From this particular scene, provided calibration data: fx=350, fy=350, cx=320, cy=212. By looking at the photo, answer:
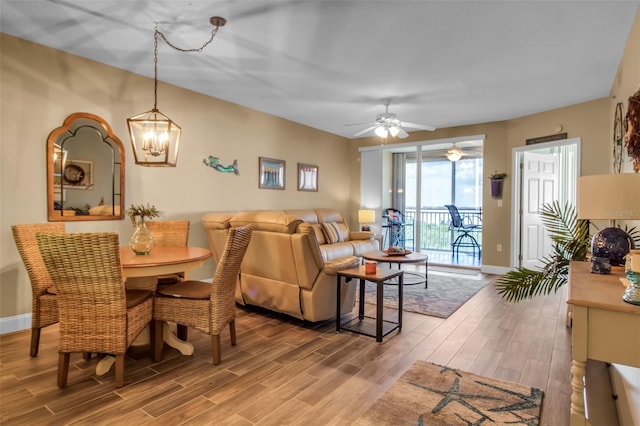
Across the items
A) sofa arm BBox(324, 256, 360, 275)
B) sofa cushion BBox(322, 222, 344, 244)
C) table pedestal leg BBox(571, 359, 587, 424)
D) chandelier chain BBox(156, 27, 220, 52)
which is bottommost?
table pedestal leg BBox(571, 359, 587, 424)

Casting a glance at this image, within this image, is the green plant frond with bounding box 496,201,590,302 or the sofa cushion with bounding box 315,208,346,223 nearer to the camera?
the green plant frond with bounding box 496,201,590,302

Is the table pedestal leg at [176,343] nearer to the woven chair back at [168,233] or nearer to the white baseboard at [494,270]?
the woven chair back at [168,233]

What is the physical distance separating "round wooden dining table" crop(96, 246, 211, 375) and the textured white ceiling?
6.09 feet

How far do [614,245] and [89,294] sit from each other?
10.1ft

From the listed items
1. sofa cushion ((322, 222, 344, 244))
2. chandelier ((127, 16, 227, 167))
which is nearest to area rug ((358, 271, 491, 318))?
sofa cushion ((322, 222, 344, 244))

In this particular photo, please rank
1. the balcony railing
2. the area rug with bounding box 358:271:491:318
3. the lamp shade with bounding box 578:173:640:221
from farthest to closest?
the balcony railing < the area rug with bounding box 358:271:491:318 < the lamp shade with bounding box 578:173:640:221

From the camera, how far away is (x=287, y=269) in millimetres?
3299

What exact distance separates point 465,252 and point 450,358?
21.2ft

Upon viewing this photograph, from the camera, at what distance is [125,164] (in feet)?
12.8

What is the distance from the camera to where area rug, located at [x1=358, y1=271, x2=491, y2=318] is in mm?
3934

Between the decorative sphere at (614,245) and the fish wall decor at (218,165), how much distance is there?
14.0 ft

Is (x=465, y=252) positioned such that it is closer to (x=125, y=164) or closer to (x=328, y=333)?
(x=328, y=333)

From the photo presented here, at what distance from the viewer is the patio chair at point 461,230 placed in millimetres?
7786

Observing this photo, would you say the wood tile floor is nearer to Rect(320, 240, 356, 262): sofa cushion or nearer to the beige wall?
the beige wall
